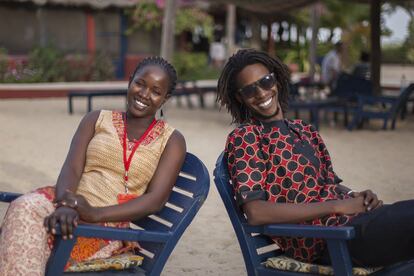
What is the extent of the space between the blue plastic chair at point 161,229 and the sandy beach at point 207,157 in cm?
118

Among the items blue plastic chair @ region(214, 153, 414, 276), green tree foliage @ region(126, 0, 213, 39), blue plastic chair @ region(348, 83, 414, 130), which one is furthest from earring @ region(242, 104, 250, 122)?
green tree foliage @ region(126, 0, 213, 39)

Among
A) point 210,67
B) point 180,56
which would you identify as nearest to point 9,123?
point 180,56

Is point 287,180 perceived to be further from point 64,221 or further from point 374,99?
point 374,99

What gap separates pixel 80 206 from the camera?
247 cm

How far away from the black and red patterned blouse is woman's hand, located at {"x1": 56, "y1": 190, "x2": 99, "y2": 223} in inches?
21.5

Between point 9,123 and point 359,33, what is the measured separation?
22.4m

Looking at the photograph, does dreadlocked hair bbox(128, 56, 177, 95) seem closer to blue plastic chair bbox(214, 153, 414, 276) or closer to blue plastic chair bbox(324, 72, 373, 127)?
blue plastic chair bbox(214, 153, 414, 276)

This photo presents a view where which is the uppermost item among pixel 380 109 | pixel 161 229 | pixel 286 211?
pixel 286 211

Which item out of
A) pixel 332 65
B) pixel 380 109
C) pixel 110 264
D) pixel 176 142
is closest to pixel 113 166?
pixel 176 142

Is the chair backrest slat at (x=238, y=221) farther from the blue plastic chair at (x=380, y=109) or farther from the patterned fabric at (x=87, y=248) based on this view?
the blue plastic chair at (x=380, y=109)

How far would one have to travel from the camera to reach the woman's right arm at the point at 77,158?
2.80 metres

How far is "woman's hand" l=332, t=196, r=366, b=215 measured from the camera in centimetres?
264

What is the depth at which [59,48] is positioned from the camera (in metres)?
19.5

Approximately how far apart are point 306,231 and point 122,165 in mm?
811
